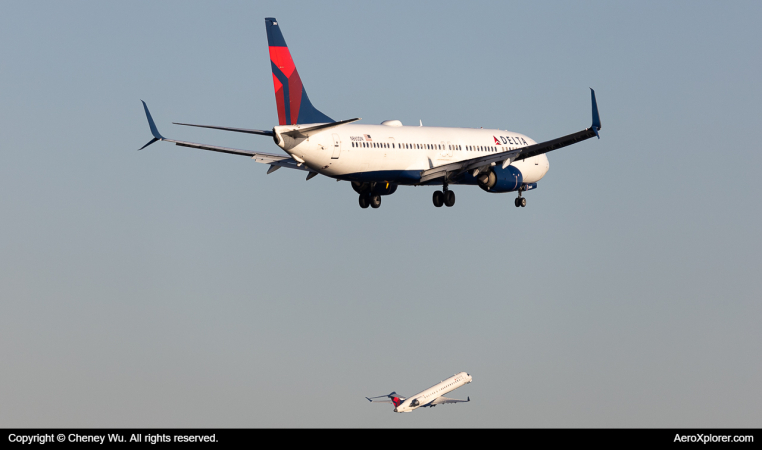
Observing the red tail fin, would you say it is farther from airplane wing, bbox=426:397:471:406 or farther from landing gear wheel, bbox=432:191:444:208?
airplane wing, bbox=426:397:471:406

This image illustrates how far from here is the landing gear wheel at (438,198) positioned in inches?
2744

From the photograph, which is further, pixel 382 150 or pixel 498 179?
pixel 498 179

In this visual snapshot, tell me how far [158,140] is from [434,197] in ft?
61.2

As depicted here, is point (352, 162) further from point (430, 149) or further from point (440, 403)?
point (440, 403)

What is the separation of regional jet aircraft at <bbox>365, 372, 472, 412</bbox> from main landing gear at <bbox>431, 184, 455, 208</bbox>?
260ft

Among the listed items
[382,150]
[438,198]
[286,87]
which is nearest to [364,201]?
[438,198]

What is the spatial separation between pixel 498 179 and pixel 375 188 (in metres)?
7.91

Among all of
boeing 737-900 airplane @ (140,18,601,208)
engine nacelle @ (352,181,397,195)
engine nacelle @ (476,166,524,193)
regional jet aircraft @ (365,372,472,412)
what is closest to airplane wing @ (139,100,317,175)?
boeing 737-900 airplane @ (140,18,601,208)

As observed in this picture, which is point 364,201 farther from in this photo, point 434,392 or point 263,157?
point 434,392

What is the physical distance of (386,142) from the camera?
65.4m

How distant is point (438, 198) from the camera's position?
2746 inches

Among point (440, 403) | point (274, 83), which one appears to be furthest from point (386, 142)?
point (440, 403)

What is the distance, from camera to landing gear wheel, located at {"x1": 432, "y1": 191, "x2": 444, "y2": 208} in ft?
229

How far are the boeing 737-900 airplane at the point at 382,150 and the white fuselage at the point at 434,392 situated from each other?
261 ft
